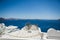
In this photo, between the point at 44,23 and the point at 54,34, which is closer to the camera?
the point at 54,34

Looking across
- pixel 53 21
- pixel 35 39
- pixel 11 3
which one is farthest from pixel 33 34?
pixel 11 3

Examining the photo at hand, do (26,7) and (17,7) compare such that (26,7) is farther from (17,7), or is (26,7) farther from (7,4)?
(7,4)

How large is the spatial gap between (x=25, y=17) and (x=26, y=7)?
41cm

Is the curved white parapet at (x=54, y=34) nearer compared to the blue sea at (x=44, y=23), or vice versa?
the curved white parapet at (x=54, y=34)

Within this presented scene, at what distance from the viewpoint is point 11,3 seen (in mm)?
4777

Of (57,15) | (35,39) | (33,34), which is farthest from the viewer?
(57,15)

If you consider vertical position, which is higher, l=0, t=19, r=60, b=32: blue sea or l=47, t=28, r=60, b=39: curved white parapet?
l=0, t=19, r=60, b=32: blue sea

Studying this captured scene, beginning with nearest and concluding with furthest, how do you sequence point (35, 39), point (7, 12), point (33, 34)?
point (35, 39) < point (33, 34) < point (7, 12)

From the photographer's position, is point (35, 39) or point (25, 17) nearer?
point (35, 39)

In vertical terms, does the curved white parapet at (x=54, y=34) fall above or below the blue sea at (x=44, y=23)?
below

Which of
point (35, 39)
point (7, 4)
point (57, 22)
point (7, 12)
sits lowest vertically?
point (35, 39)

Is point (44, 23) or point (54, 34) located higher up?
point (44, 23)

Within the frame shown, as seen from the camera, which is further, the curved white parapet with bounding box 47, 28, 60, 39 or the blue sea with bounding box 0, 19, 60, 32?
the blue sea with bounding box 0, 19, 60, 32

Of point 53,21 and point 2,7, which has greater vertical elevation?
point 2,7
